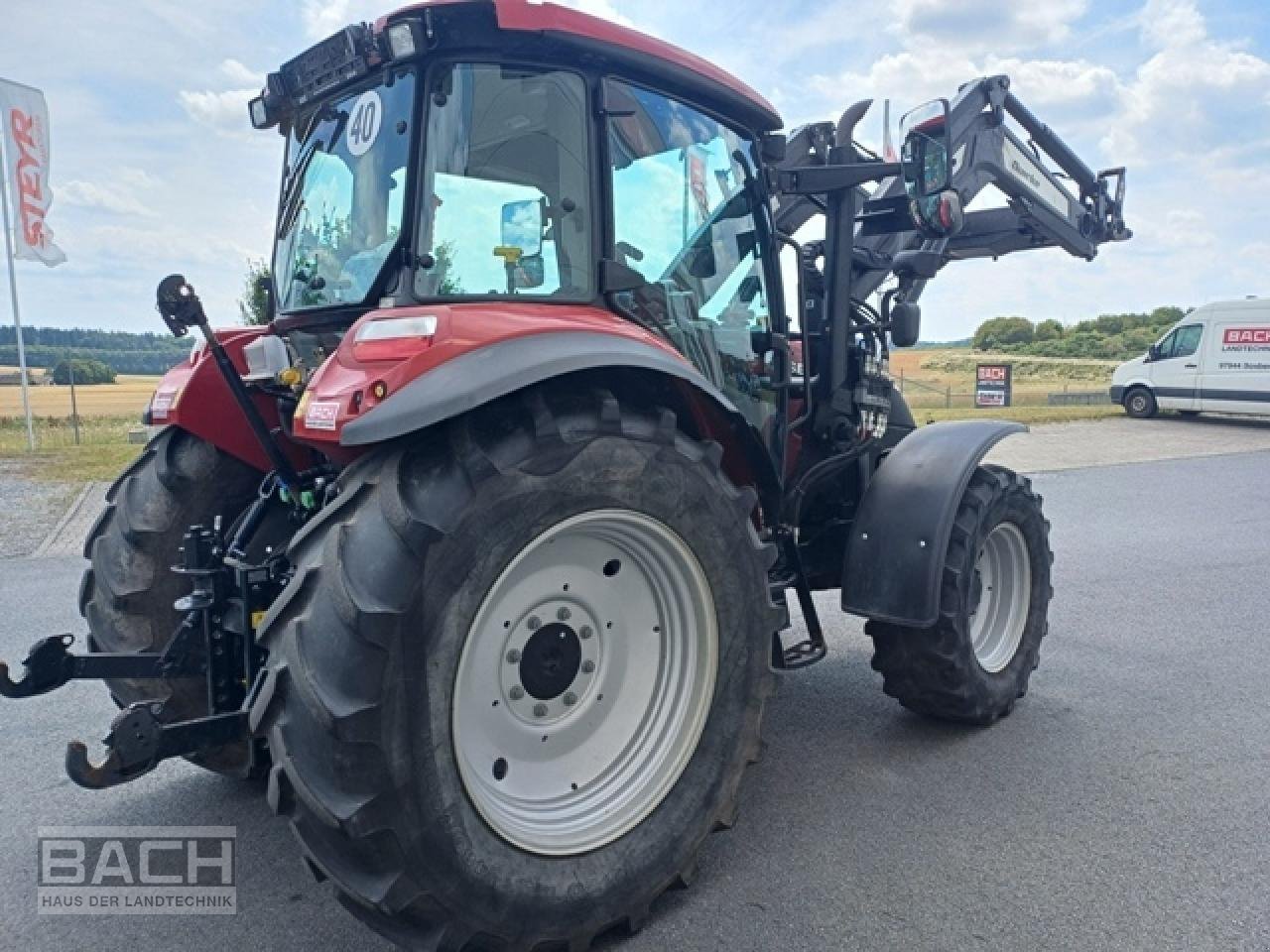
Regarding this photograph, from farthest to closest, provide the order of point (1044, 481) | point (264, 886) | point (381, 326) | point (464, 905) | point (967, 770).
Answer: point (1044, 481) < point (967, 770) < point (264, 886) < point (381, 326) < point (464, 905)

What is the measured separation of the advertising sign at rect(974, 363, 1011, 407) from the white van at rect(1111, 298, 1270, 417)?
238 cm

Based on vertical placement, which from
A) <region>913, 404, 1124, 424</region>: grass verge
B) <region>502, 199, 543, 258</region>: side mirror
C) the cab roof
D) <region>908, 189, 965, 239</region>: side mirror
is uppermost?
the cab roof

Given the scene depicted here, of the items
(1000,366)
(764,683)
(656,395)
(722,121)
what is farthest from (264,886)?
(1000,366)

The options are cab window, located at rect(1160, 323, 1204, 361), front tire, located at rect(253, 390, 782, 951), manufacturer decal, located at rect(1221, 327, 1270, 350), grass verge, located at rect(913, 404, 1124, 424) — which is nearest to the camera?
front tire, located at rect(253, 390, 782, 951)

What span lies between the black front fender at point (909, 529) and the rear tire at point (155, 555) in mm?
2378

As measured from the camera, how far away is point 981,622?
13.7ft

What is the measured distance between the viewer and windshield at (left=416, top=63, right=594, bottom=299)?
2.66 meters

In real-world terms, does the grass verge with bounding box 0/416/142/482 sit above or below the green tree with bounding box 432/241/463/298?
below

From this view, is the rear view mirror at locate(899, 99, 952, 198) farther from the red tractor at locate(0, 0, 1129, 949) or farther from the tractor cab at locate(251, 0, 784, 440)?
the tractor cab at locate(251, 0, 784, 440)

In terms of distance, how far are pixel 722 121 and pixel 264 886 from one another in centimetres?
299

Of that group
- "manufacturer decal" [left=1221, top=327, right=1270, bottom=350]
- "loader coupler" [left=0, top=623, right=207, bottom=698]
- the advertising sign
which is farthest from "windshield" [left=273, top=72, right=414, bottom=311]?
the advertising sign

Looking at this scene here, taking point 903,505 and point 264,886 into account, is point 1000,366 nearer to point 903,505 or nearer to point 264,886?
point 903,505

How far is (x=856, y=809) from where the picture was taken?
10.6 ft

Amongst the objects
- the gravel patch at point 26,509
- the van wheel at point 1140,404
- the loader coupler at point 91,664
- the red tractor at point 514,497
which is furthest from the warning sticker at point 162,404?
the van wheel at point 1140,404
